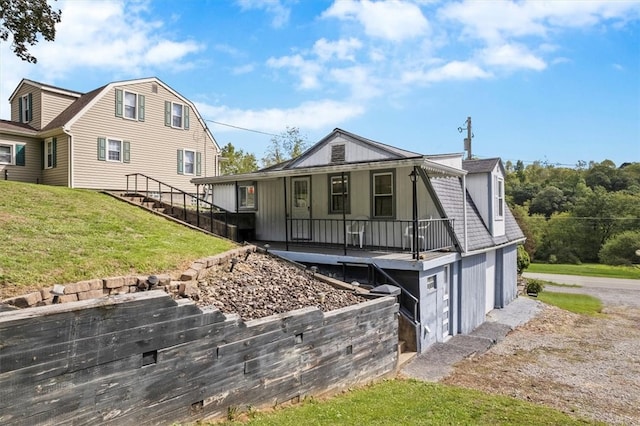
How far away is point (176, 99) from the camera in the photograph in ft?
70.0

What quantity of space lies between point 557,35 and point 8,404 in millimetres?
17768

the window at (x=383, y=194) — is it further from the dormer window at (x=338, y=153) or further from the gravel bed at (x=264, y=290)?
the gravel bed at (x=264, y=290)

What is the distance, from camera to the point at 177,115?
2139 centimetres

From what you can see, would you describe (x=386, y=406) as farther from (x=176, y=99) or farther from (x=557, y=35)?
(x=176, y=99)

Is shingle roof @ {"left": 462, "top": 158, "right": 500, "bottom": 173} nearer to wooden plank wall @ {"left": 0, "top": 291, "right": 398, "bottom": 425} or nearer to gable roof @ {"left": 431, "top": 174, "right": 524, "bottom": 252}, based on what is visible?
gable roof @ {"left": 431, "top": 174, "right": 524, "bottom": 252}

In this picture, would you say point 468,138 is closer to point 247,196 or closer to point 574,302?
point 574,302

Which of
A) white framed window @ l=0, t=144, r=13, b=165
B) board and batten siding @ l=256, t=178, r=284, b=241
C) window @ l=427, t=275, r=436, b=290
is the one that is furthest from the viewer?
white framed window @ l=0, t=144, r=13, b=165

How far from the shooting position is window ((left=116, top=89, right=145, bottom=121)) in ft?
61.6

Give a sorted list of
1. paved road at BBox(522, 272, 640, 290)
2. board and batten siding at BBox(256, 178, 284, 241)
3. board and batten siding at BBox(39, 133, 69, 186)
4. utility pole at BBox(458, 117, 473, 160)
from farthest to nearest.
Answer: utility pole at BBox(458, 117, 473, 160) → paved road at BBox(522, 272, 640, 290) → board and batten siding at BBox(39, 133, 69, 186) → board and batten siding at BBox(256, 178, 284, 241)

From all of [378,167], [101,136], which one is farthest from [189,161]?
[378,167]

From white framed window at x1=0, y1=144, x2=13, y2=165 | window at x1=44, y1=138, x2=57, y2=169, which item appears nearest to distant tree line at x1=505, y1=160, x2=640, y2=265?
window at x1=44, y1=138, x2=57, y2=169

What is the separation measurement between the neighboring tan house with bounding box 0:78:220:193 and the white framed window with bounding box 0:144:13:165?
0.04 meters

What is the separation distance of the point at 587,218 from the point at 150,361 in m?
51.0

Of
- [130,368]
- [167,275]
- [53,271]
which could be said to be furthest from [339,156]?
[130,368]
